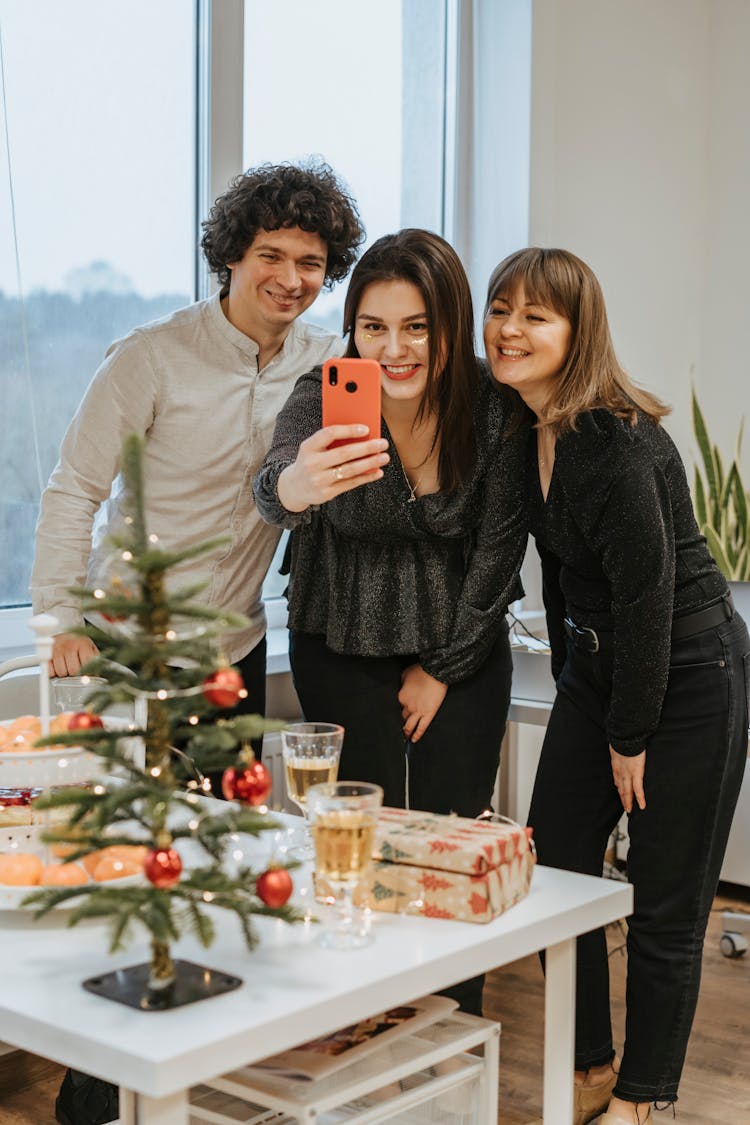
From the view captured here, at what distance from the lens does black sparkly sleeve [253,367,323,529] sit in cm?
199

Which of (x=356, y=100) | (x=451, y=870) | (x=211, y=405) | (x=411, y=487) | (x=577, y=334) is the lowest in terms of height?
(x=451, y=870)

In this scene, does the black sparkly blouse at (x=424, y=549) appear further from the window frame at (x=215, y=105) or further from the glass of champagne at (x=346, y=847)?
the window frame at (x=215, y=105)

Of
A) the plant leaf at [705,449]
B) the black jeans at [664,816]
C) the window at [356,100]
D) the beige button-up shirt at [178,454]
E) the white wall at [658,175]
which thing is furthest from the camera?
the plant leaf at [705,449]

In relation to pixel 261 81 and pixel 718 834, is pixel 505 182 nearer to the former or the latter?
pixel 261 81

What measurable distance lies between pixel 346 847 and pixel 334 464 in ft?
2.43

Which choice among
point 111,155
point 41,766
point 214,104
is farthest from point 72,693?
point 214,104

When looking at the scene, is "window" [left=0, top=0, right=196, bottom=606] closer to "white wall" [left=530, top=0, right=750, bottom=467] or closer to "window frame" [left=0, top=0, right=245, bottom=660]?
"window frame" [left=0, top=0, right=245, bottom=660]

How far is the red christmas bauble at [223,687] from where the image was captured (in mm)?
1114

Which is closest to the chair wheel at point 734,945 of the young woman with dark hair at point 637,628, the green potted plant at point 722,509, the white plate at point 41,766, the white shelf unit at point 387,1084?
the young woman with dark hair at point 637,628

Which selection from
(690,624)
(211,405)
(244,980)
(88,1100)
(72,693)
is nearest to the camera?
(244,980)

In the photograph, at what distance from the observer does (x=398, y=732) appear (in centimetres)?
210

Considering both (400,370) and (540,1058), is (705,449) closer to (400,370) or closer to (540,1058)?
(540,1058)

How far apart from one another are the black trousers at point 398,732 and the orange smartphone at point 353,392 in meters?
0.42

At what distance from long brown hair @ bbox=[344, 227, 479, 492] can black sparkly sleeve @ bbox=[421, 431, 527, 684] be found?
0.19 feet
